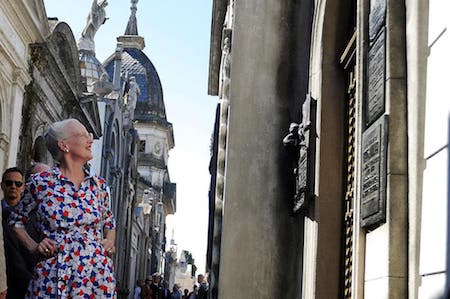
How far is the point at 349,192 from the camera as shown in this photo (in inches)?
295

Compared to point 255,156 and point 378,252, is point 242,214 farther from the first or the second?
point 378,252

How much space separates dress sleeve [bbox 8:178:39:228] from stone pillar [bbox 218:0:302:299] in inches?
167

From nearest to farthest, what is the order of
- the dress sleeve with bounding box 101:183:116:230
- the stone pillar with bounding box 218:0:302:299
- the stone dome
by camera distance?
the dress sleeve with bounding box 101:183:116:230
the stone pillar with bounding box 218:0:302:299
the stone dome

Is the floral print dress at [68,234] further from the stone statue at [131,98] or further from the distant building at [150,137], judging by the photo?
the distant building at [150,137]

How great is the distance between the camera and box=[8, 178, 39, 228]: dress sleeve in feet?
18.1

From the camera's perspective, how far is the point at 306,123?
8.35 meters

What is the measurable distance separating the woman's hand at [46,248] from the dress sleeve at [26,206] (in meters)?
0.26

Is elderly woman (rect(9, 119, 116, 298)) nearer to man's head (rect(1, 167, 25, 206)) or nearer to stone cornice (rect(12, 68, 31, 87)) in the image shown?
man's head (rect(1, 167, 25, 206))

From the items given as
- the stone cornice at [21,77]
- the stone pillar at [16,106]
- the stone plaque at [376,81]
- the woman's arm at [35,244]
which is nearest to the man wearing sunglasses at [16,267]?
the woman's arm at [35,244]

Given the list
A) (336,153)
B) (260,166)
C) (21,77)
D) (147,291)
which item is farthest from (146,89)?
(336,153)

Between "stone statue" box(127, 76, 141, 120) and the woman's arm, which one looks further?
"stone statue" box(127, 76, 141, 120)

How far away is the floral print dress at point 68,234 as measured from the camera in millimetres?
5312

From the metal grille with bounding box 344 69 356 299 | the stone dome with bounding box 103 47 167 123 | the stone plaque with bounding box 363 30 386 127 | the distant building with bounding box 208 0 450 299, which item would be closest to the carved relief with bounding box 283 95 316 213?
the distant building with bounding box 208 0 450 299

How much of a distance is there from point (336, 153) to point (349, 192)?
57 cm
